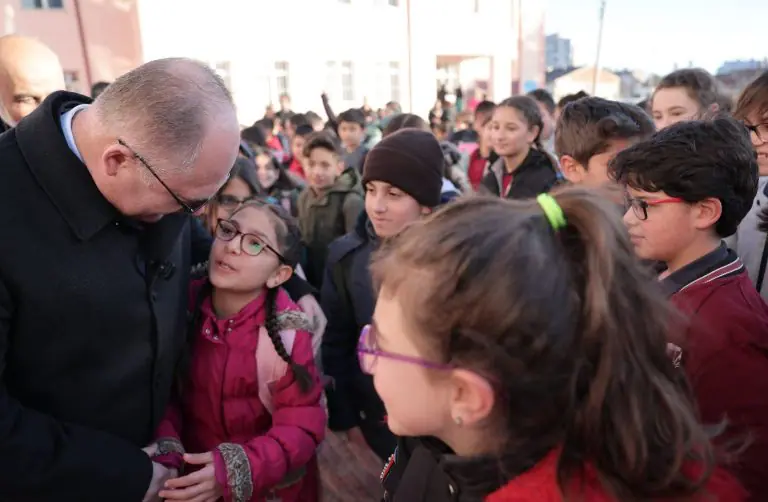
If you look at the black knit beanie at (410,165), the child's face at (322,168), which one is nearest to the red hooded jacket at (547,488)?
the black knit beanie at (410,165)

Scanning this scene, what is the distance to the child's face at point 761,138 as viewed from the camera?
96.9 inches

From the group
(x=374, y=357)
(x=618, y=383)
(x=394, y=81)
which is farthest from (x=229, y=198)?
(x=394, y=81)

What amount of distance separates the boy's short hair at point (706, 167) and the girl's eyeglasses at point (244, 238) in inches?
51.3

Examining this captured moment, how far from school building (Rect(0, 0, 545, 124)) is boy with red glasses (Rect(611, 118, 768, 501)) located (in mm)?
15888

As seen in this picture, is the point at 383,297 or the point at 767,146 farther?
the point at 767,146

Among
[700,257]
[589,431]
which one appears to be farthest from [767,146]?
[589,431]

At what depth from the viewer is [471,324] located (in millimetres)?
1035

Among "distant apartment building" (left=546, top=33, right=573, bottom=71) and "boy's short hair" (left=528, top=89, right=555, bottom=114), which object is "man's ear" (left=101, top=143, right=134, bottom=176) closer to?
"boy's short hair" (left=528, top=89, right=555, bottom=114)

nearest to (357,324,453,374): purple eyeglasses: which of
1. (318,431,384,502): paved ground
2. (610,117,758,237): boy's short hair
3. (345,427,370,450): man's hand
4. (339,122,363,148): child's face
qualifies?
(610,117,758,237): boy's short hair

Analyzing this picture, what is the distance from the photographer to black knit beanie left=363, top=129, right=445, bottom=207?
251cm

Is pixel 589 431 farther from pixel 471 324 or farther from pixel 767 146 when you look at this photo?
pixel 767 146

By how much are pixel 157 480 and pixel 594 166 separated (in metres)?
2.38

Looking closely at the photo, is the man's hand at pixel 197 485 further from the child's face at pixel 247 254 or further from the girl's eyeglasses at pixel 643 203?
the girl's eyeglasses at pixel 643 203

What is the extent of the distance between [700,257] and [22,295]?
6.27 feet
